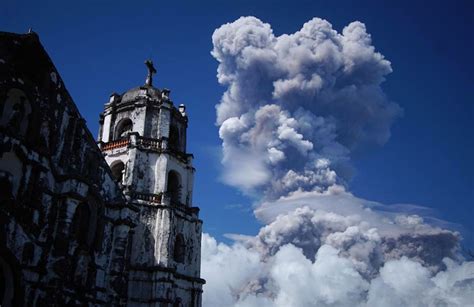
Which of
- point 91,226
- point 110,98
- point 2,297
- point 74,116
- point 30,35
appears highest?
point 110,98

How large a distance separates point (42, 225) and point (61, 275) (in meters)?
1.81

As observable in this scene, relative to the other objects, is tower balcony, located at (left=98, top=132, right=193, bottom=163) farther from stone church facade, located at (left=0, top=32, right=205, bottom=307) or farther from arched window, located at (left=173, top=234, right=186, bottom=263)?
arched window, located at (left=173, top=234, right=186, bottom=263)

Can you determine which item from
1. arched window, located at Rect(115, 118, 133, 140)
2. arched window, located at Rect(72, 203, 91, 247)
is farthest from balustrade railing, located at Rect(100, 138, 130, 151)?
arched window, located at Rect(72, 203, 91, 247)

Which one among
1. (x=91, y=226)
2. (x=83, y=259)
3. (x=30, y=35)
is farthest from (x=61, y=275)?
(x=30, y=35)

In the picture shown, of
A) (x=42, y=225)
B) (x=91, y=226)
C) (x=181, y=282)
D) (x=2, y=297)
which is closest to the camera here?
(x=2, y=297)

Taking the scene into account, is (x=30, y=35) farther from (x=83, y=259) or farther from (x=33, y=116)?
(x=83, y=259)

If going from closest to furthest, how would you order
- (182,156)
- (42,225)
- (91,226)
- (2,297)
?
(2,297) → (42,225) → (91,226) → (182,156)

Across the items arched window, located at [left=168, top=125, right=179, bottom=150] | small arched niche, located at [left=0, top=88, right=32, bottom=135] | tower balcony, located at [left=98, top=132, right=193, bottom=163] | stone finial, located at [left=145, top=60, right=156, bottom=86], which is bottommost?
small arched niche, located at [left=0, top=88, right=32, bottom=135]

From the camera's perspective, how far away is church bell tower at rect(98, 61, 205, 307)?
23188mm

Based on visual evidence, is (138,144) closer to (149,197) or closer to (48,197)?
(149,197)

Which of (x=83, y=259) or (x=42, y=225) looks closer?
(x=42, y=225)

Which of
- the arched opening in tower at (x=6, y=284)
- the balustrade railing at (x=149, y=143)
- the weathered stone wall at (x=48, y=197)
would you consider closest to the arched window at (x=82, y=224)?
the weathered stone wall at (x=48, y=197)

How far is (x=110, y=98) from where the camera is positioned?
2833 centimetres

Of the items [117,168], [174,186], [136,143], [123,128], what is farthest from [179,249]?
[123,128]
